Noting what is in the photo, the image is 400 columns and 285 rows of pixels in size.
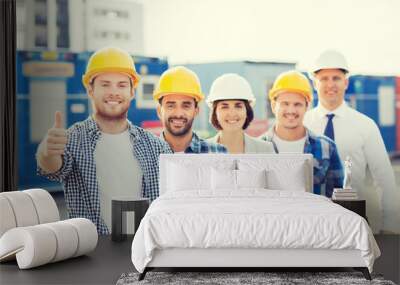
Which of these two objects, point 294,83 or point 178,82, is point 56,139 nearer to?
point 178,82

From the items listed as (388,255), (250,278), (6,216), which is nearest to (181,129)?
(6,216)

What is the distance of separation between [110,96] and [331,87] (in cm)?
241

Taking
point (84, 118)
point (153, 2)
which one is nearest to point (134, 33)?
point (153, 2)

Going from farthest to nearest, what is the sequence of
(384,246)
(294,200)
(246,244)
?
1. (384,246)
2. (294,200)
3. (246,244)

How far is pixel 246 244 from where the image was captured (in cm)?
529

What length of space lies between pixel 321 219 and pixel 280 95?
9.14ft

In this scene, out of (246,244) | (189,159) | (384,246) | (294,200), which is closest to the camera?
(246,244)

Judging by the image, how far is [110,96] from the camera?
7.88m

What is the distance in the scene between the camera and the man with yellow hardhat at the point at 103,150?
780cm

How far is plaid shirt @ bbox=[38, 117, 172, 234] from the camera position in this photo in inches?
307

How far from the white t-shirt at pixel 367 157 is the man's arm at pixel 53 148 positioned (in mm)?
2675

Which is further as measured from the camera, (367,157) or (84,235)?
(367,157)

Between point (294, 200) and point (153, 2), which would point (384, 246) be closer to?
point (294, 200)

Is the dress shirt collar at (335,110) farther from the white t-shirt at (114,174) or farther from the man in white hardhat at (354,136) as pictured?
the white t-shirt at (114,174)
